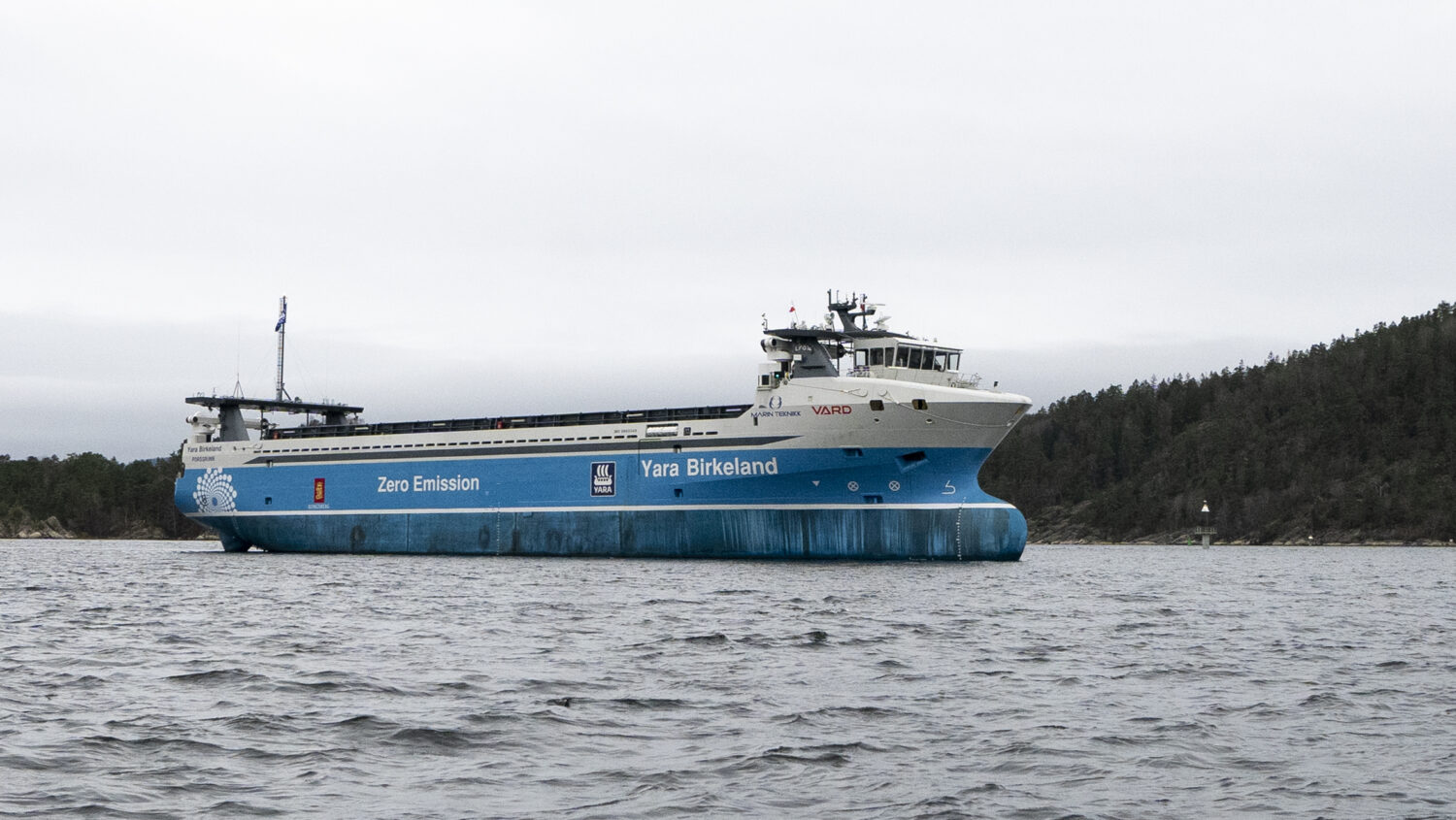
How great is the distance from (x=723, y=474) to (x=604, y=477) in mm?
6569

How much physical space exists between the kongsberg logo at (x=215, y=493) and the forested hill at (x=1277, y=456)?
122 m

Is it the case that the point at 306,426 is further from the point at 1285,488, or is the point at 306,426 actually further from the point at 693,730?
the point at 1285,488

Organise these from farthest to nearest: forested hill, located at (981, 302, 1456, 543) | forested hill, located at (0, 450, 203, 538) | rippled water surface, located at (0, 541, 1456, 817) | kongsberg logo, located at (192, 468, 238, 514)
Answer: forested hill, located at (0, 450, 203, 538), forested hill, located at (981, 302, 1456, 543), kongsberg logo, located at (192, 468, 238, 514), rippled water surface, located at (0, 541, 1456, 817)

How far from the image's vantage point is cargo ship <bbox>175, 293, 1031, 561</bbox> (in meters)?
53.3

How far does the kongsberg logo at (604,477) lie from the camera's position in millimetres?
59406

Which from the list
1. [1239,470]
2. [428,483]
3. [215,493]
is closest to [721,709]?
[428,483]

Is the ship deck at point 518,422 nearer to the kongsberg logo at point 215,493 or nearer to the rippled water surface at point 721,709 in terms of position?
the kongsberg logo at point 215,493

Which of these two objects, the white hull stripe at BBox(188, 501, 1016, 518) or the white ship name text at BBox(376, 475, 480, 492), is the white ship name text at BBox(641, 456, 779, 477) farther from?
the white ship name text at BBox(376, 475, 480, 492)

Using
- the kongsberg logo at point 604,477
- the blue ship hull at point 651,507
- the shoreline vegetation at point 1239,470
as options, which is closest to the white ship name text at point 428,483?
the blue ship hull at point 651,507

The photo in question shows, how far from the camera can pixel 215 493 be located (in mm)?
74250

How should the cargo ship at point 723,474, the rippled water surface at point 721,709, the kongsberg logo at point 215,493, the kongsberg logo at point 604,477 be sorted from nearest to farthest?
the rippled water surface at point 721,709, the cargo ship at point 723,474, the kongsberg logo at point 604,477, the kongsberg logo at point 215,493

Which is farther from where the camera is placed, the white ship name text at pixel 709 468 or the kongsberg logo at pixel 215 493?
the kongsberg logo at pixel 215 493

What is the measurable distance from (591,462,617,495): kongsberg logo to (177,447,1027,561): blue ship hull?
8 centimetres

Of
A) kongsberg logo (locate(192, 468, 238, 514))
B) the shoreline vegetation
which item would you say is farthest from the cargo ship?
the shoreline vegetation
